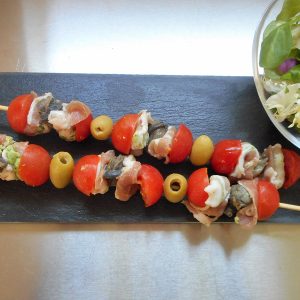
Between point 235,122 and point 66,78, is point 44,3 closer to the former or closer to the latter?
point 66,78

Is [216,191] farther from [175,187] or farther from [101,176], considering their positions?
[101,176]

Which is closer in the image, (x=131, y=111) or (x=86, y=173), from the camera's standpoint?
(x=86, y=173)

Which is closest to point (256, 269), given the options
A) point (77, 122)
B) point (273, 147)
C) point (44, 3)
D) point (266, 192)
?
point (266, 192)

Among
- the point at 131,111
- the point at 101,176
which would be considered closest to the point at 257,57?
the point at 131,111

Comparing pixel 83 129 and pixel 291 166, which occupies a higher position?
pixel 83 129

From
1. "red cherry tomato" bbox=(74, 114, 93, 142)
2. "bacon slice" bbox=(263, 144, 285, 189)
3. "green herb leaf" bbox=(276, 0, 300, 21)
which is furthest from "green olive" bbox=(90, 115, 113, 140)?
"green herb leaf" bbox=(276, 0, 300, 21)

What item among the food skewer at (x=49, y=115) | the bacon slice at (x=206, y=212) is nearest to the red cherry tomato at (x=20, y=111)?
the food skewer at (x=49, y=115)
